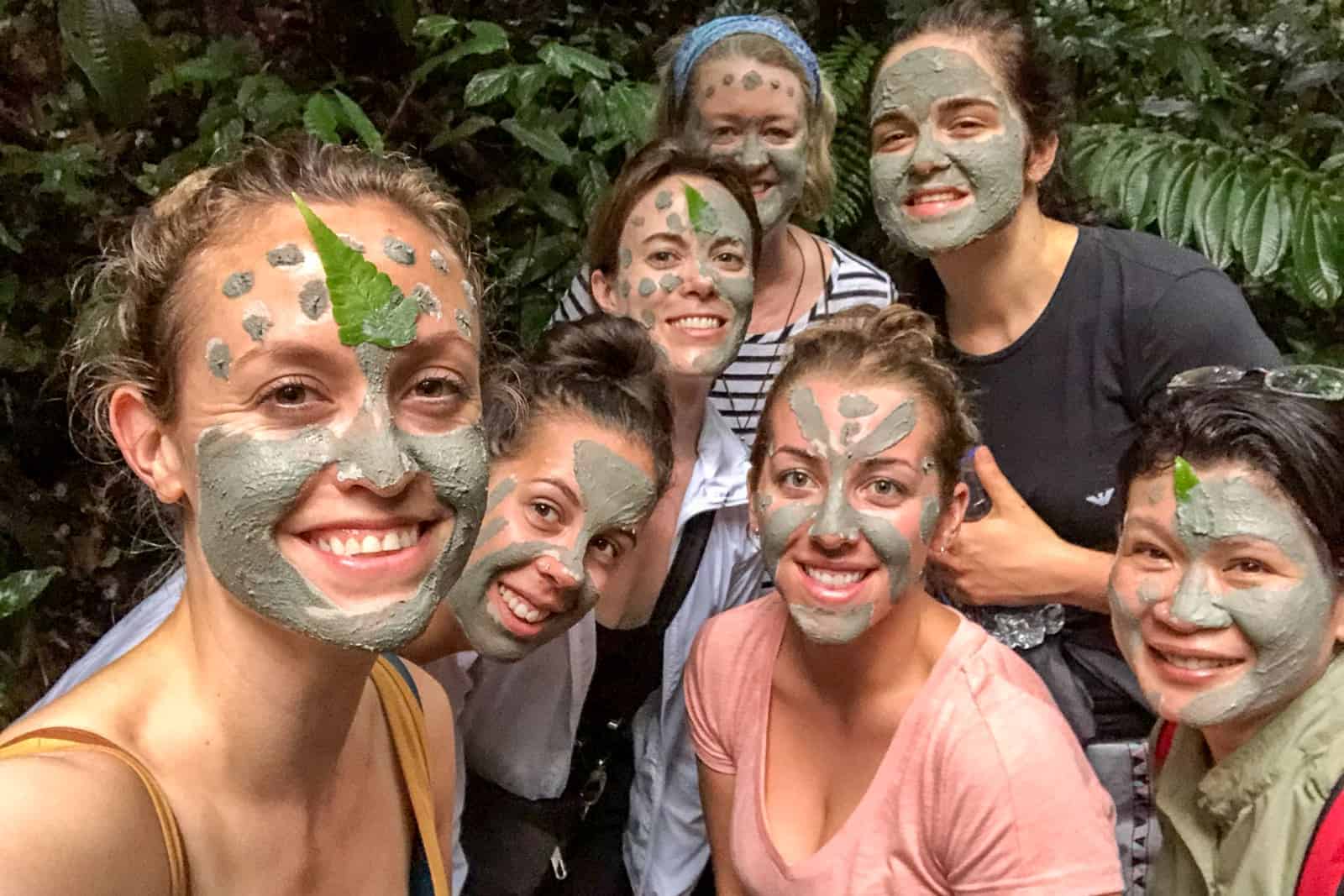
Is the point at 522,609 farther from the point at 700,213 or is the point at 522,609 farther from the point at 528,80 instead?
the point at 528,80

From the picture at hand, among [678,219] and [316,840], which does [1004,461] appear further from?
[316,840]

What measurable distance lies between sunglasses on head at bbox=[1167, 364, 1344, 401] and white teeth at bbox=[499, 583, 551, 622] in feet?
3.53

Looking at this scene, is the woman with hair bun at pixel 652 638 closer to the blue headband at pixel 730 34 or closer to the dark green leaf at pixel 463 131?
the blue headband at pixel 730 34

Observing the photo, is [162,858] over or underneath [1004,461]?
underneath

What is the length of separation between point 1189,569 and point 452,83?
3.04 m

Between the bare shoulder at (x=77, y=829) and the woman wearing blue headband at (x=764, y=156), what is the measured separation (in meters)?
1.57

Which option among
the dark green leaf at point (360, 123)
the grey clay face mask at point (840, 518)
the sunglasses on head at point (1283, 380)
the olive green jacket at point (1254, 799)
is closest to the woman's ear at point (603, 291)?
the grey clay face mask at point (840, 518)

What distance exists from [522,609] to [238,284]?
798 millimetres

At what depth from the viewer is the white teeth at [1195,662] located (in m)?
1.48

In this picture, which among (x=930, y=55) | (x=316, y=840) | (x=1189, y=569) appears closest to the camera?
(x=316, y=840)

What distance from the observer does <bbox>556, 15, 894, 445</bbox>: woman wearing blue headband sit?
2.40 meters

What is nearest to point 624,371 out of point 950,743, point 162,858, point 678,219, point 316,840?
point 678,219

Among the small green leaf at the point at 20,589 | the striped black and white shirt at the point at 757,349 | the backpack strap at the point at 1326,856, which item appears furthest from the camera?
the small green leaf at the point at 20,589

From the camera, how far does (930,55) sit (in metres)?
2.12
